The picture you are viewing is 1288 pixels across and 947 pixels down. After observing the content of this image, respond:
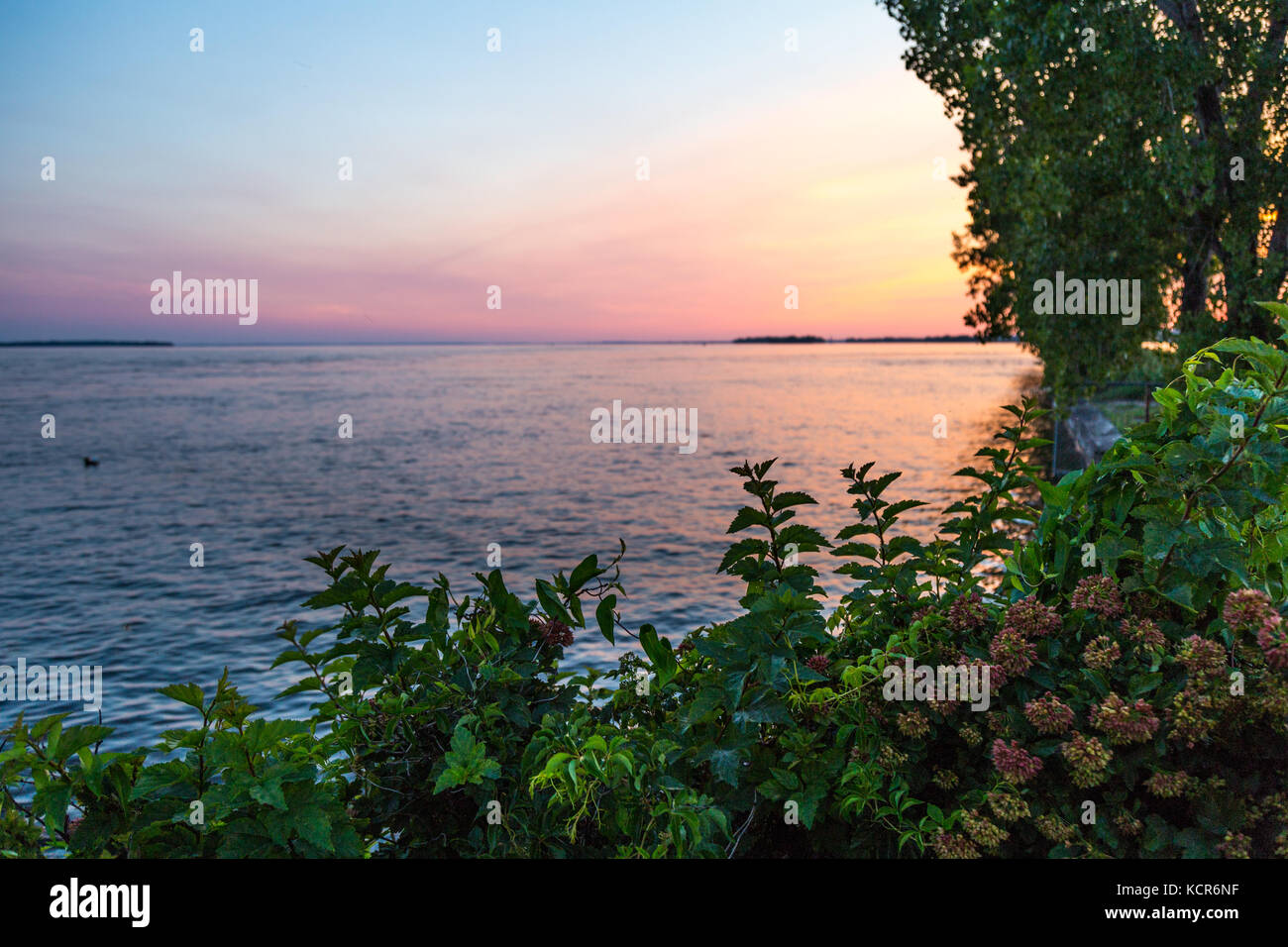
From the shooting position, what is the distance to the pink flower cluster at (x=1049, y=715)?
2.02 meters

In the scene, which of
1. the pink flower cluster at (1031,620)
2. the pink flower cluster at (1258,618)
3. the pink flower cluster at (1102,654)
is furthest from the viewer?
the pink flower cluster at (1031,620)

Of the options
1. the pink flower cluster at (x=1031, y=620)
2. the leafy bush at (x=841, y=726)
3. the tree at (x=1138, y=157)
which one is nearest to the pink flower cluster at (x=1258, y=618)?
the leafy bush at (x=841, y=726)

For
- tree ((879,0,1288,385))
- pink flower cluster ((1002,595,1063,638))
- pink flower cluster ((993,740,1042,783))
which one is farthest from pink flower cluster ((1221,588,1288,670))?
tree ((879,0,1288,385))

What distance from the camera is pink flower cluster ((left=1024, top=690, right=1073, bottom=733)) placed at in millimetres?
2023

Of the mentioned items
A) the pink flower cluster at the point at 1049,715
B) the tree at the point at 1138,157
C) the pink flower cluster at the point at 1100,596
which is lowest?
the pink flower cluster at the point at 1049,715

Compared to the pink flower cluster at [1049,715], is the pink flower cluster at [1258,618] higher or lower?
higher

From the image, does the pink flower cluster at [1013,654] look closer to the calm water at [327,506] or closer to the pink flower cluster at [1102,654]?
the pink flower cluster at [1102,654]

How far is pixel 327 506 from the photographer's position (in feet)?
103

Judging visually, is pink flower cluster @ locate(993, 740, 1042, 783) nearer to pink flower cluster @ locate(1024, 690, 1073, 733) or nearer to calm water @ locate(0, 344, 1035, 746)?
pink flower cluster @ locate(1024, 690, 1073, 733)

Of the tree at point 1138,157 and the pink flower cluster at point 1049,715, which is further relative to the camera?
the tree at point 1138,157

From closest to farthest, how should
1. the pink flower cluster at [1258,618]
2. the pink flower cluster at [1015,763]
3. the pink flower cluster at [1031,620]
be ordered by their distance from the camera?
the pink flower cluster at [1258,618] < the pink flower cluster at [1015,763] < the pink flower cluster at [1031,620]
